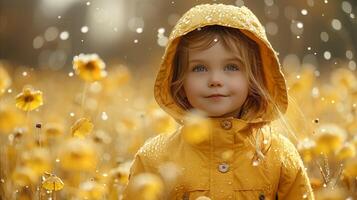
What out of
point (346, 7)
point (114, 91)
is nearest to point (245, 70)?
point (114, 91)

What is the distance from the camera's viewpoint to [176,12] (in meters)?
4.22

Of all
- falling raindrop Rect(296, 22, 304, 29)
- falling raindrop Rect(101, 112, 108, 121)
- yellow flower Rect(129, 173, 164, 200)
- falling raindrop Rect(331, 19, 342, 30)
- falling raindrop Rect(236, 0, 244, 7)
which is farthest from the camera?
falling raindrop Rect(296, 22, 304, 29)

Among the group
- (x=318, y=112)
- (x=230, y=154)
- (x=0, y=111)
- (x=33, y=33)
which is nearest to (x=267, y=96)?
(x=230, y=154)

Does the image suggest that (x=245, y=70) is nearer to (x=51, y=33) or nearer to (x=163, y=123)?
(x=163, y=123)

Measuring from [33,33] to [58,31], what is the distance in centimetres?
28

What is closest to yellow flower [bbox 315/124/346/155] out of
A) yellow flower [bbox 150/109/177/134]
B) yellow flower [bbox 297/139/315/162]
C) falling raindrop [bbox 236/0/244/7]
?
yellow flower [bbox 297/139/315/162]

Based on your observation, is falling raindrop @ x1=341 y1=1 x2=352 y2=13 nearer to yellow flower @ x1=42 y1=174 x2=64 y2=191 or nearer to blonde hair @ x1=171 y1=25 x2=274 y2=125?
blonde hair @ x1=171 y1=25 x2=274 y2=125

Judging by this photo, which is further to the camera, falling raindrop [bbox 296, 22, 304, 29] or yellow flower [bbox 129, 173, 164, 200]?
falling raindrop [bbox 296, 22, 304, 29]

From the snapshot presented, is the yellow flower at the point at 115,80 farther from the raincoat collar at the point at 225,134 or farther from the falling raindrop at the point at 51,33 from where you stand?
the raincoat collar at the point at 225,134

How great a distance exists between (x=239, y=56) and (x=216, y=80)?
0.08 metres

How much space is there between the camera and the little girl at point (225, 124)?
1436 millimetres

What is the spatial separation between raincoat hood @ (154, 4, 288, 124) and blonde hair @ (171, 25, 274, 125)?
0.01m

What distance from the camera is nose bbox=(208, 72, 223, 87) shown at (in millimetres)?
1409

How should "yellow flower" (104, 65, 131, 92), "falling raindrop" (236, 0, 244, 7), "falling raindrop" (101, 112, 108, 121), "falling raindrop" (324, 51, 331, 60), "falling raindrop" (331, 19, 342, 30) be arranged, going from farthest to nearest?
"falling raindrop" (324, 51, 331, 60) → "falling raindrop" (331, 19, 342, 30) → "falling raindrop" (236, 0, 244, 7) → "yellow flower" (104, 65, 131, 92) → "falling raindrop" (101, 112, 108, 121)
